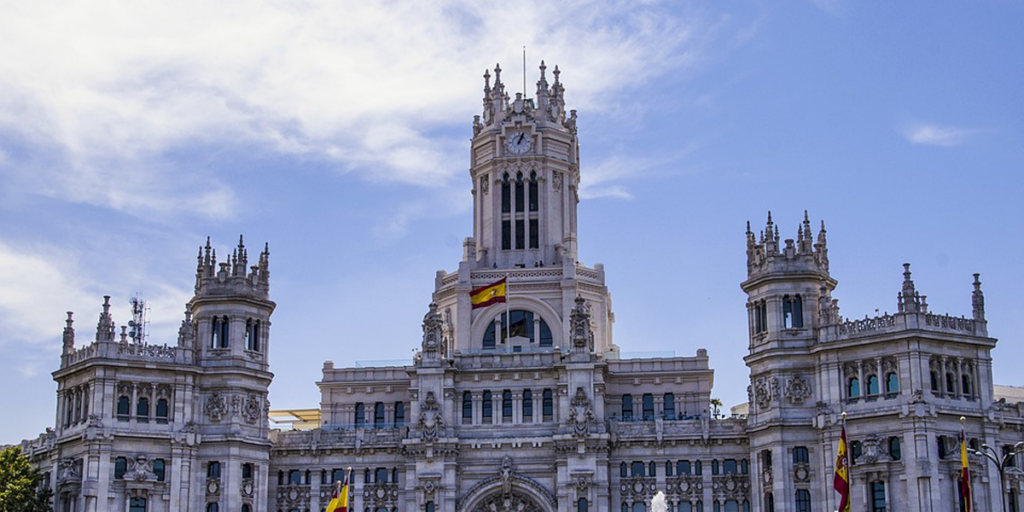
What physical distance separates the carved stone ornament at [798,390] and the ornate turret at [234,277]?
38.7m

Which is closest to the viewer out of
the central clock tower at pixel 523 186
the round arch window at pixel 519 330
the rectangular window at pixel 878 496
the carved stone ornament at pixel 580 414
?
the rectangular window at pixel 878 496

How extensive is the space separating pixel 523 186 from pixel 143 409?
124 ft

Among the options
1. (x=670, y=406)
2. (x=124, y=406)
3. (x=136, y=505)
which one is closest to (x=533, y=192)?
(x=670, y=406)

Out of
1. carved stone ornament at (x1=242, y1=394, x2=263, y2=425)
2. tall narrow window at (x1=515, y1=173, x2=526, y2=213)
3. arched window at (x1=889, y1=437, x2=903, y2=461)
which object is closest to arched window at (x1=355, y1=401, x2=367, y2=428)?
carved stone ornament at (x1=242, y1=394, x2=263, y2=425)

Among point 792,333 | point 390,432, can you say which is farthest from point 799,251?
point 390,432

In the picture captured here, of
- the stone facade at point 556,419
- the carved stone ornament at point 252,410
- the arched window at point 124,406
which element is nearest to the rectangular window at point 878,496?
the stone facade at point 556,419

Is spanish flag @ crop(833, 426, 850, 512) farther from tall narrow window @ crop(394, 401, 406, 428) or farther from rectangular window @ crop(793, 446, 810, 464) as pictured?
tall narrow window @ crop(394, 401, 406, 428)

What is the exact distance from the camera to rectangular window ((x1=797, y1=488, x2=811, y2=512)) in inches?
4149

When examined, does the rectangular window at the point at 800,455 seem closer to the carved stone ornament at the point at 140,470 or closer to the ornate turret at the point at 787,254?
the ornate turret at the point at 787,254

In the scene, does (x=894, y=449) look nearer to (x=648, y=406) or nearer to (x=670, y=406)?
(x=670, y=406)

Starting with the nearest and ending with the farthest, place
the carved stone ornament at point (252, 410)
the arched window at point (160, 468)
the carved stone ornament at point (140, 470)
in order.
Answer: the carved stone ornament at point (140, 470) < the arched window at point (160, 468) < the carved stone ornament at point (252, 410)

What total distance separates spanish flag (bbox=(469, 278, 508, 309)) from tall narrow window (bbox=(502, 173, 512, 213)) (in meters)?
13.3

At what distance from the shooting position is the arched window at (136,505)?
351 feet

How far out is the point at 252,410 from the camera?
112125 mm
